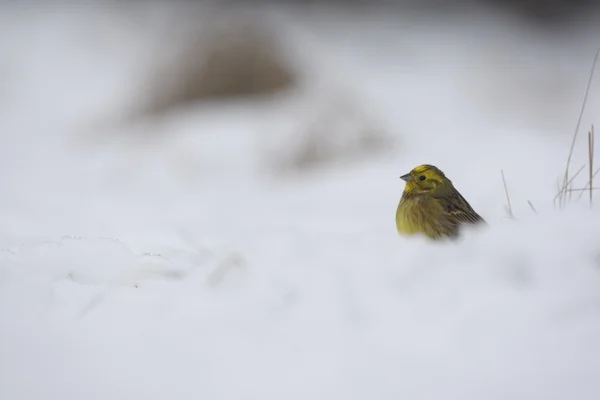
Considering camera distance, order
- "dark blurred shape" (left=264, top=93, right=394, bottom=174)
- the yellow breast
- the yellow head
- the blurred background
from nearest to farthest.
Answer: the yellow breast, the yellow head, the blurred background, "dark blurred shape" (left=264, top=93, right=394, bottom=174)

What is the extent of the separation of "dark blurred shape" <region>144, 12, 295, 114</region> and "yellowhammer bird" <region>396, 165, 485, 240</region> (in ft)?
15.7

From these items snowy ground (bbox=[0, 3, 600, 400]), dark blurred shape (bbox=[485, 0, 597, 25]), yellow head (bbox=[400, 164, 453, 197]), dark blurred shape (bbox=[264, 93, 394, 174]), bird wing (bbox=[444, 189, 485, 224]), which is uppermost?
dark blurred shape (bbox=[485, 0, 597, 25])

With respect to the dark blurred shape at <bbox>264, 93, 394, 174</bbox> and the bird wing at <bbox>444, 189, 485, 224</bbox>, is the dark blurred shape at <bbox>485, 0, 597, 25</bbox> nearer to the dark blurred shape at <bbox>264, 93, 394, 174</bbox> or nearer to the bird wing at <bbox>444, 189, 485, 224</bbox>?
the dark blurred shape at <bbox>264, 93, 394, 174</bbox>

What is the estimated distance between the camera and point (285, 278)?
179 cm

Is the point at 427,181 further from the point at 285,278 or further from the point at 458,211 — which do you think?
the point at 285,278

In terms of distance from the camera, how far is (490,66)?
8562 millimetres

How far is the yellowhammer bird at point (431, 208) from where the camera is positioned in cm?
224

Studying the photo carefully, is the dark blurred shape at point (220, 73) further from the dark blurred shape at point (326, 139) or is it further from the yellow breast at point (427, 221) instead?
the yellow breast at point (427, 221)

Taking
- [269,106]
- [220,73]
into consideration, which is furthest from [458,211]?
[220,73]

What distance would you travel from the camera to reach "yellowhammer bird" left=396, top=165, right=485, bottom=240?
2.24 meters

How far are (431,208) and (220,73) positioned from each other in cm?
514

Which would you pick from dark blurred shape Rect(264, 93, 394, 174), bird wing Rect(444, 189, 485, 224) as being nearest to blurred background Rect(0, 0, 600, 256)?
dark blurred shape Rect(264, 93, 394, 174)

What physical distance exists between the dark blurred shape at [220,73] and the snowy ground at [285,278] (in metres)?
1.30

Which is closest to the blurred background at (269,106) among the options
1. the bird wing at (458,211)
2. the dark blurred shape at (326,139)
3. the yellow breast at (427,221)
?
the dark blurred shape at (326,139)
